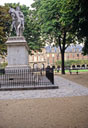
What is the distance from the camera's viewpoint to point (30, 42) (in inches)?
1155

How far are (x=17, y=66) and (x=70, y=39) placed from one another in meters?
17.4

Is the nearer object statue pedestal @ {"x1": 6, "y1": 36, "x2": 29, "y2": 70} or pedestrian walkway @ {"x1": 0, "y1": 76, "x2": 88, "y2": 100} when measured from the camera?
pedestrian walkway @ {"x1": 0, "y1": 76, "x2": 88, "y2": 100}

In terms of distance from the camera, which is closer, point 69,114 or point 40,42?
point 69,114

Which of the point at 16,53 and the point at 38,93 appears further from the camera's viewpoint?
the point at 16,53

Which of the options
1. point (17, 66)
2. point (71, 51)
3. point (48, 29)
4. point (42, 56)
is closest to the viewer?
point (17, 66)

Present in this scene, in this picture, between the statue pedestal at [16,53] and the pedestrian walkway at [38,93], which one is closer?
the pedestrian walkway at [38,93]

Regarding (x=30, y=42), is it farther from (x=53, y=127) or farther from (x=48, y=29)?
Result: (x=53, y=127)

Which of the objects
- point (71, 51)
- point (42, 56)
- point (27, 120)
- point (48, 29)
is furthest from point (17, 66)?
point (71, 51)

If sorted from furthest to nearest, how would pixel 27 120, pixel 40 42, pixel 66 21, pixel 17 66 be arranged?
pixel 40 42 < pixel 66 21 < pixel 17 66 < pixel 27 120

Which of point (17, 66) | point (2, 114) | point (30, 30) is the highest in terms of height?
point (30, 30)

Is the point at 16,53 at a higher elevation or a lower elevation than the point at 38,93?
higher

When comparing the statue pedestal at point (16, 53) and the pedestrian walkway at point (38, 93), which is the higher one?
the statue pedestal at point (16, 53)

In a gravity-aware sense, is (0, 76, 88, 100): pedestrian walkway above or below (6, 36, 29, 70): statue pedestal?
below

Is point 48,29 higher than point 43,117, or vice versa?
point 48,29
